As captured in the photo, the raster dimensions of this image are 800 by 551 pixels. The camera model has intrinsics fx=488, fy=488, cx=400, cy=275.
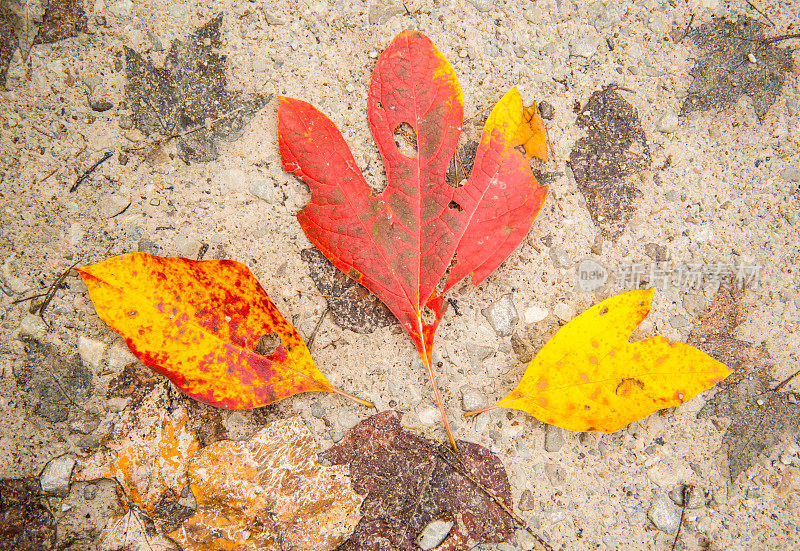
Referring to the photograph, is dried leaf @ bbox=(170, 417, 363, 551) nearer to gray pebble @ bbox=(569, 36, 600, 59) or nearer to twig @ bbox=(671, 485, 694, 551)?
twig @ bbox=(671, 485, 694, 551)

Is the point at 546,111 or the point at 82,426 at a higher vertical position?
the point at 546,111

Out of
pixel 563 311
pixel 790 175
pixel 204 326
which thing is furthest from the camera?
pixel 790 175

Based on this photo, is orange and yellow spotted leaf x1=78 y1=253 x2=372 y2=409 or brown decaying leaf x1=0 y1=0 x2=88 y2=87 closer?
orange and yellow spotted leaf x1=78 y1=253 x2=372 y2=409

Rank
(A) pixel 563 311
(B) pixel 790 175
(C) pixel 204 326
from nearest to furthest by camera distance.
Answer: (C) pixel 204 326 → (A) pixel 563 311 → (B) pixel 790 175

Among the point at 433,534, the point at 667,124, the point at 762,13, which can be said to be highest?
the point at 762,13

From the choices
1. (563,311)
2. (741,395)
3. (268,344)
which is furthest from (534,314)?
(268,344)

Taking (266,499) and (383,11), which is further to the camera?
(383,11)

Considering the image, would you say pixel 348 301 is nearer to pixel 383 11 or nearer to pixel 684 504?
pixel 383 11

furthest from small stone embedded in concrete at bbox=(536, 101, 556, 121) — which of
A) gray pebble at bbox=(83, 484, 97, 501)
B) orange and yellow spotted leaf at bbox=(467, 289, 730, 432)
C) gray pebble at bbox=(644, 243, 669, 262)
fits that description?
gray pebble at bbox=(83, 484, 97, 501)
